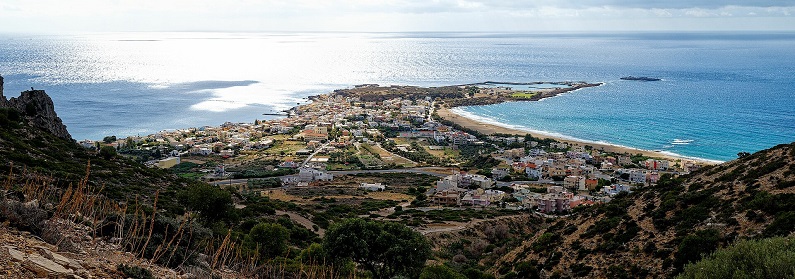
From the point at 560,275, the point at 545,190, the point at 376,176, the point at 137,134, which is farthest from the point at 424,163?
the point at 560,275

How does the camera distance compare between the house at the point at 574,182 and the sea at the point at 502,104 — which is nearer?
A: the house at the point at 574,182

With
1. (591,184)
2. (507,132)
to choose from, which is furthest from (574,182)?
(507,132)

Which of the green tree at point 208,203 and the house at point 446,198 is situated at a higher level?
the green tree at point 208,203

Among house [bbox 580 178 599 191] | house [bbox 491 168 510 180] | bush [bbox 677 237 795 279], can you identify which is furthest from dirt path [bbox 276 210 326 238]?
house [bbox 580 178 599 191]

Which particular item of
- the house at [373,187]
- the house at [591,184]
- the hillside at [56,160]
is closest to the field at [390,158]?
the house at [373,187]

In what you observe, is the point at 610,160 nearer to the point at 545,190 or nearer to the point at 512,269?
the point at 545,190

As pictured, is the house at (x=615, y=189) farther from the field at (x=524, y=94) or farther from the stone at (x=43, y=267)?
the field at (x=524, y=94)
